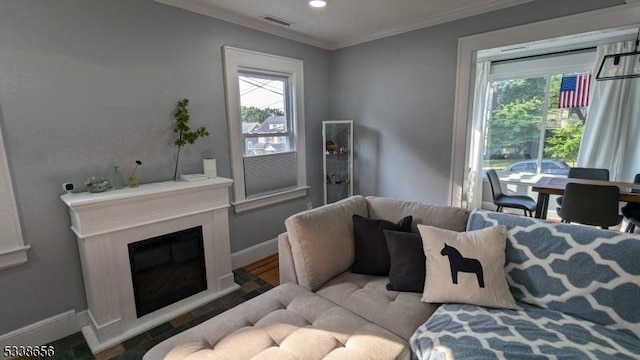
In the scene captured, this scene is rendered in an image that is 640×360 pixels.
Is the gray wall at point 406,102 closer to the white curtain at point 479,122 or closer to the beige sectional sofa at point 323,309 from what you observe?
the beige sectional sofa at point 323,309

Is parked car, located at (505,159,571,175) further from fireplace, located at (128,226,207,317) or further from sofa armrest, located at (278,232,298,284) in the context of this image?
fireplace, located at (128,226,207,317)

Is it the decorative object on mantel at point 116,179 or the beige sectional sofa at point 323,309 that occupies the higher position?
the decorative object on mantel at point 116,179

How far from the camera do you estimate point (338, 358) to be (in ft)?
3.99

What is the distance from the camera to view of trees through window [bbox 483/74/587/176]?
4465 mm

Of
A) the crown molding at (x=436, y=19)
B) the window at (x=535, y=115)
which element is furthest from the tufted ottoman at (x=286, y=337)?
the window at (x=535, y=115)

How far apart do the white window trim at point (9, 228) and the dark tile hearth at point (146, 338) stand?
628 millimetres

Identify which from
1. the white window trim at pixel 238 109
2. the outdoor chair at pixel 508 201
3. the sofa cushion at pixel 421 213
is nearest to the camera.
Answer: the sofa cushion at pixel 421 213

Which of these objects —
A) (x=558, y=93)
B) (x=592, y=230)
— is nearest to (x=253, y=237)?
(x=592, y=230)

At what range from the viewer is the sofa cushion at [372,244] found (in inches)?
74.9

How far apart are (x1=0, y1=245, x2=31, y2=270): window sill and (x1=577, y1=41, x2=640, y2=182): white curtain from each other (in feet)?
20.0

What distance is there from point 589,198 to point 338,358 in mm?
2901

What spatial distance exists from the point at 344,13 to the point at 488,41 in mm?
1316

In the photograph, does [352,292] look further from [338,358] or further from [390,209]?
[390,209]

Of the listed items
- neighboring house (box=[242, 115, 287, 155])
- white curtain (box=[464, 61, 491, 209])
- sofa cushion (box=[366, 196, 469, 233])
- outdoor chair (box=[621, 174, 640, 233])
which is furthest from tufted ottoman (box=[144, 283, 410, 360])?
white curtain (box=[464, 61, 491, 209])
